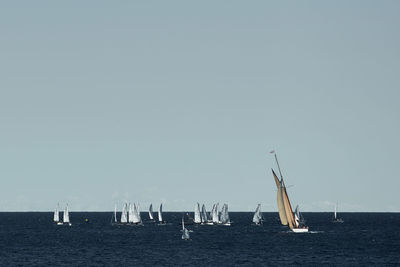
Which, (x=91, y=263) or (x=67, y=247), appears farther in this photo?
(x=67, y=247)

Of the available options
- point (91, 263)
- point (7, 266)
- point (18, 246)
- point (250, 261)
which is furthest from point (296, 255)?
point (18, 246)

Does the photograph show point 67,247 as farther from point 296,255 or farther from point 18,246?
point 296,255

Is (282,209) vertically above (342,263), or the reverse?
(282,209)

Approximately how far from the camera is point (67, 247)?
190500mm

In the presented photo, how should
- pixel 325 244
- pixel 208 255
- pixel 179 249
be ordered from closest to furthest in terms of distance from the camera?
pixel 208 255
pixel 179 249
pixel 325 244

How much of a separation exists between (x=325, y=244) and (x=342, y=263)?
49.5m

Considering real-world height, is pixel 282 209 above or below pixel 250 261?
above

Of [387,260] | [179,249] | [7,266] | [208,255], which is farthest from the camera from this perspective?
[179,249]

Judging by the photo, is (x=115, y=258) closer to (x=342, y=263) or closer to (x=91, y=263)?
(x=91, y=263)

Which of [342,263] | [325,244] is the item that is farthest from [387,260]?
[325,244]

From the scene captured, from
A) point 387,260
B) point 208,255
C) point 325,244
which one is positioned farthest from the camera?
point 325,244

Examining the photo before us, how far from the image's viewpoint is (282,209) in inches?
7869

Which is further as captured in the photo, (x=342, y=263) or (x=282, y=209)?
(x=282, y=209)

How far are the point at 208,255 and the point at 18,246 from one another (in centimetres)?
5675
